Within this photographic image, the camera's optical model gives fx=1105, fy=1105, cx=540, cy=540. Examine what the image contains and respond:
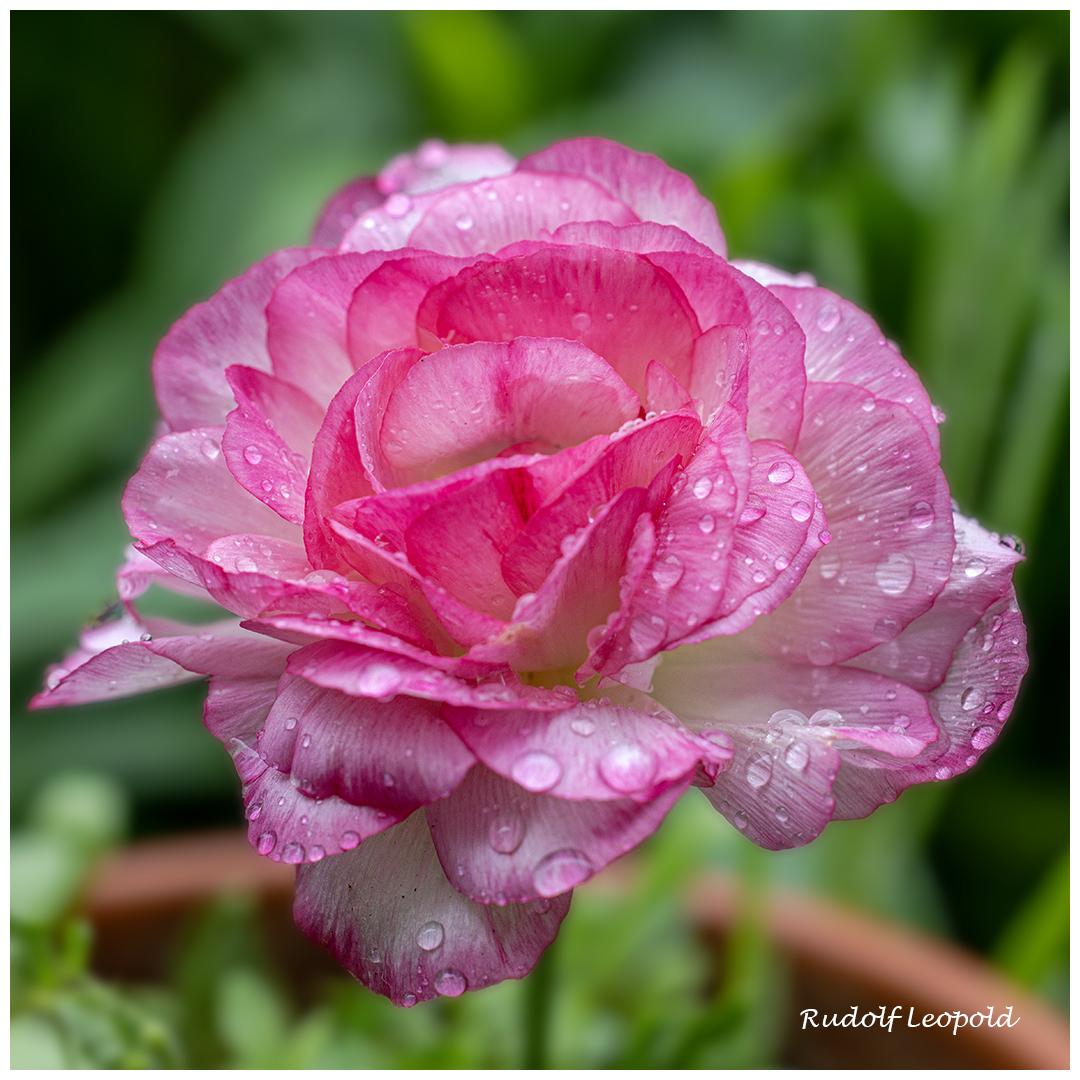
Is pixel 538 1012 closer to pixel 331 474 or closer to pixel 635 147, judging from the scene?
pixel 331 474

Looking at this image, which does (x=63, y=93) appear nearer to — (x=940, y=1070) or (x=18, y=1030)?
(x=18, y=1030)

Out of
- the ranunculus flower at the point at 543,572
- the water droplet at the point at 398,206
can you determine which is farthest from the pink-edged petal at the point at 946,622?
the water droplet at the point at 398,206

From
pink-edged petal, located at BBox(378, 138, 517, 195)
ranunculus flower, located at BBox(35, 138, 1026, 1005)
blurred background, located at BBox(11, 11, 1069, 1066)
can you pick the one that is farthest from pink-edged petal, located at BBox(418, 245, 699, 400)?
blurred background, located at BBox(11, 11, 1069, 1066)

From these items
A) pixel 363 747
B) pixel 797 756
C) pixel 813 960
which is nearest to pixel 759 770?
pixel 797 756

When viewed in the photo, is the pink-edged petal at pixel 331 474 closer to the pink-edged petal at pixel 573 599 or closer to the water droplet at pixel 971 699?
the pink-edged petal at pixel 573 599

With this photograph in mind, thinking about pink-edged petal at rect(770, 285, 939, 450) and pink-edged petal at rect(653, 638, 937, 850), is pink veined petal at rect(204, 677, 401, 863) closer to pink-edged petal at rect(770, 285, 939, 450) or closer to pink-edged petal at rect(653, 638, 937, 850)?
pink-edged petal at rect(653, 638, 937, 850)

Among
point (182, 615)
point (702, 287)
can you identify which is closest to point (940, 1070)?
point (702, 287)
